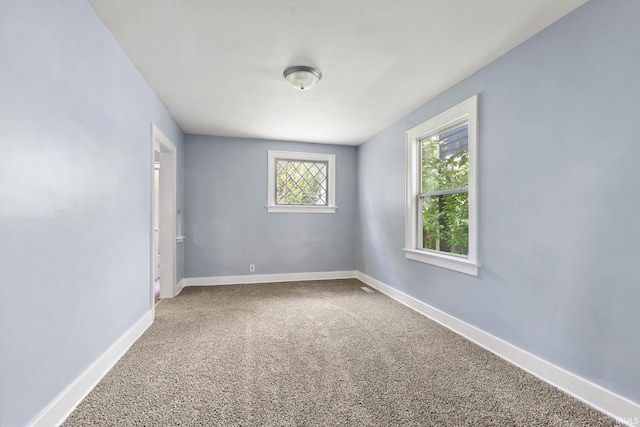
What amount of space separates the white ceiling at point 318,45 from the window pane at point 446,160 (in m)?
0.47

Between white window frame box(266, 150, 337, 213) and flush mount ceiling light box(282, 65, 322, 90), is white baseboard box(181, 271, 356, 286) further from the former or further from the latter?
flush mount ceiling light box(282, 65, 322, 90)

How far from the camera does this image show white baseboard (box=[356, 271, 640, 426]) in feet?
5.25

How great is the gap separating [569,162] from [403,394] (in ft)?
5.84

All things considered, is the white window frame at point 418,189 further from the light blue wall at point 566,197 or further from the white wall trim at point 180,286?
the white wall trim at point 180,286

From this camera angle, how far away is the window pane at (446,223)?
2.90 metres

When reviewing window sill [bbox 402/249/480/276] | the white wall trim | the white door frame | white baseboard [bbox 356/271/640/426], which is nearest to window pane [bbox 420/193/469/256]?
window sill [bbox 402/249/480/276]

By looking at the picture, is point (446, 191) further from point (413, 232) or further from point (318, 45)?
point (318, 45)

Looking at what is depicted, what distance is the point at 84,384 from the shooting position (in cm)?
180

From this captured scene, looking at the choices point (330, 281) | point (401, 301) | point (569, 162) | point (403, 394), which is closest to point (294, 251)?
point (330, 281)

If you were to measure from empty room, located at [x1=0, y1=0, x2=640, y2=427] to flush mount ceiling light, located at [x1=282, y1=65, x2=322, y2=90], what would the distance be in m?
0.02

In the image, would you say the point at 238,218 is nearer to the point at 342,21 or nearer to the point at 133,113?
the point at 133,113

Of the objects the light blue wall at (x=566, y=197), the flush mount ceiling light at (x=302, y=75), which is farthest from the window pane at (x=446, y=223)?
the flush mount ceiling light at (x=302, y=75)

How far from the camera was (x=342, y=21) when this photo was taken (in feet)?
6.48

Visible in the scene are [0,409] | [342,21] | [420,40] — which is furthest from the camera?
[420,40]
